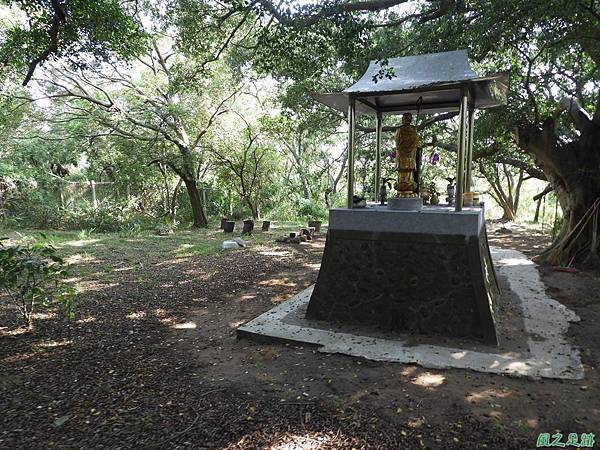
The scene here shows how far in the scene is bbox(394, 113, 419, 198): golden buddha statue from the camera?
459 centimetres

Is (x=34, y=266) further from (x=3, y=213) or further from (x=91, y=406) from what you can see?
(x=3, y=213)

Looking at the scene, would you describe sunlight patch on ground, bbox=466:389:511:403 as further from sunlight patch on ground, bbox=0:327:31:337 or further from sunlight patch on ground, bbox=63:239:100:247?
sunlight patch on ground, bbox=63:239:100:247

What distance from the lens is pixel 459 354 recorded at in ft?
11.7

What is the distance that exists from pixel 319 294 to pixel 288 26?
3.37 metres

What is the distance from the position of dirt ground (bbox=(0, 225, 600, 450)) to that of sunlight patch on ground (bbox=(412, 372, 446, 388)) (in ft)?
0.05

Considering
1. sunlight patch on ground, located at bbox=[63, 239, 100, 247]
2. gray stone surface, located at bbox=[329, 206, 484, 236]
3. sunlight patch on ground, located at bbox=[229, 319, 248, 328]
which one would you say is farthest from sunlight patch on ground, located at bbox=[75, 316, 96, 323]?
sunlight patch on ground, located at bbox=[63, 239, 100, 247]

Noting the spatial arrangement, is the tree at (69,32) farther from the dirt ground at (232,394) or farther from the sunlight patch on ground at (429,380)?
the sunlight patch on ground at (429,380)

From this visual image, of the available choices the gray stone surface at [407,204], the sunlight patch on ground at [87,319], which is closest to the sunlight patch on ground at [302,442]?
the gray stone surface at [407,204]

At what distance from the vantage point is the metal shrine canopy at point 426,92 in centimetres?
403

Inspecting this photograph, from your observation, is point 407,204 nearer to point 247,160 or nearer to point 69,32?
point 69,32

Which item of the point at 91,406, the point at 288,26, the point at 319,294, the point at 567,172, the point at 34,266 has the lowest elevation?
the point at 91,406

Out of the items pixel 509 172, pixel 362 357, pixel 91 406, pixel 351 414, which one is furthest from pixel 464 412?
pixel 509 172

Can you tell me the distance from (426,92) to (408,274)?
2058 mm

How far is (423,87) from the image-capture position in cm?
404
